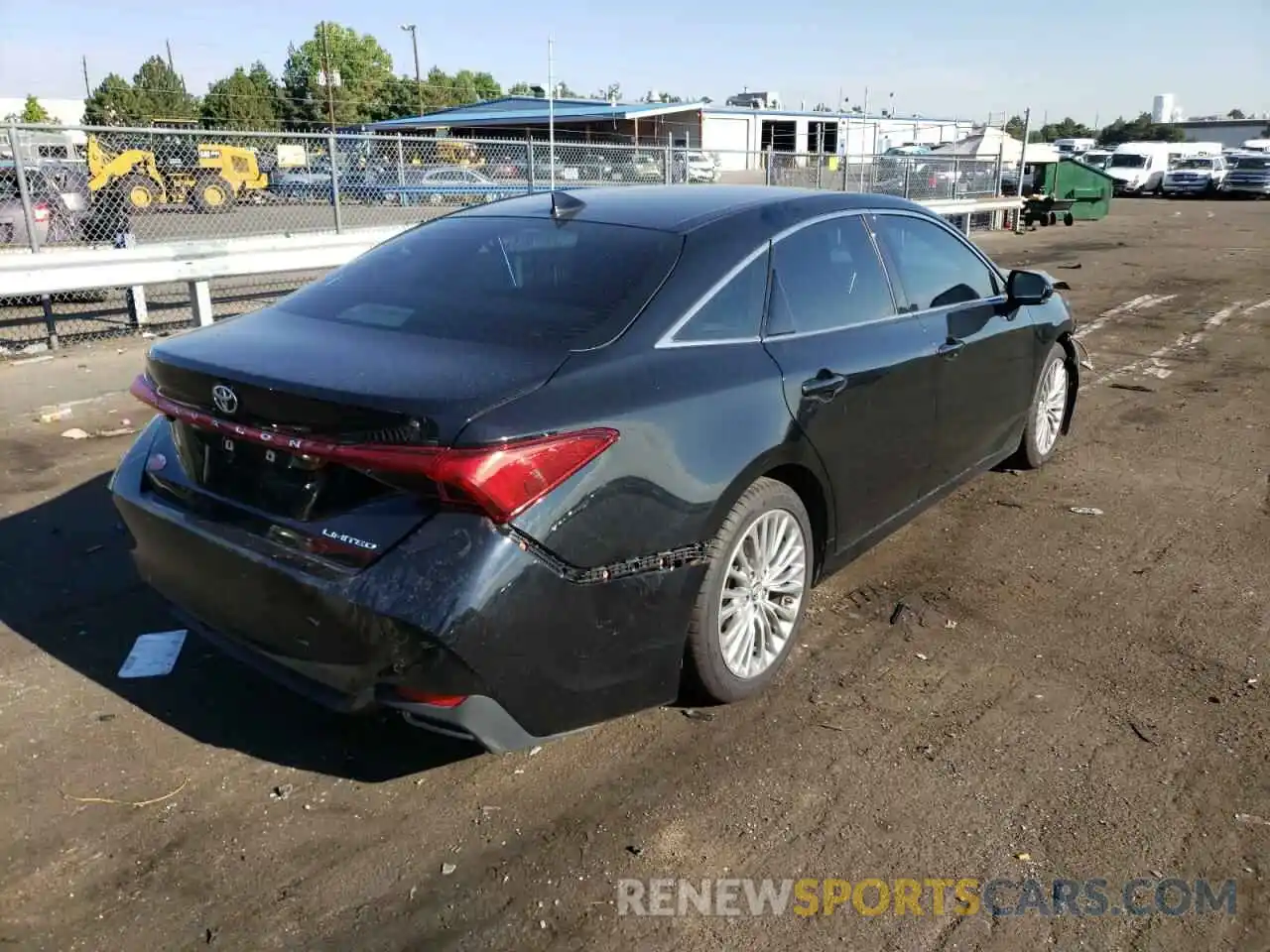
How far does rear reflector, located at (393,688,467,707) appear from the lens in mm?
2471

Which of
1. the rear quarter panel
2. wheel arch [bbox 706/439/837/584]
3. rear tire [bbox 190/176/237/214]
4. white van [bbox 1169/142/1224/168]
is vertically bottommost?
wheel arch [bbox 706/439/837/584]

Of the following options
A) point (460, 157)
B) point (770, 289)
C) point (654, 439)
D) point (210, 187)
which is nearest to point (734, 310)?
point (770, 289)

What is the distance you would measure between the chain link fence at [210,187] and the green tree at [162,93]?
4602 cm

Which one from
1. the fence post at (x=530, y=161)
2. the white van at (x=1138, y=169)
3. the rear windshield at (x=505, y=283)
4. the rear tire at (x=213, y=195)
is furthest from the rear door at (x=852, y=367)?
the white van at (x=1138, y=169)

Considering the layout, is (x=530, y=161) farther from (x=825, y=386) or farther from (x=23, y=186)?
(x=825, y=386)

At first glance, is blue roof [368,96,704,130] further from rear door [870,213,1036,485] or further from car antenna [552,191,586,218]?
car antenna [552,191,586,218]

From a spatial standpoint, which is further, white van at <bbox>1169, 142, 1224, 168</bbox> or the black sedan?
white van at <bbox>1169, 142, 1224, 168</bbox>

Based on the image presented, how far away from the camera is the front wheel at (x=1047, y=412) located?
5.44 meters

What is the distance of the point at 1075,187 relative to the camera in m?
27.3

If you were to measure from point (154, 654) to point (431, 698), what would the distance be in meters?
1.75

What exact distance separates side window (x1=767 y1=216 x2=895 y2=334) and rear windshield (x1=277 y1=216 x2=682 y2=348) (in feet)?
1.50

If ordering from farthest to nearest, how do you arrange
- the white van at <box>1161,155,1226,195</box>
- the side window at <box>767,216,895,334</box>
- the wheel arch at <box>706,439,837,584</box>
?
the white van at <box>1161,155,1226,195</box>, the side window at <box>767,216,895,334</box>, the wheel arch at <box>706,439,837,584</box>

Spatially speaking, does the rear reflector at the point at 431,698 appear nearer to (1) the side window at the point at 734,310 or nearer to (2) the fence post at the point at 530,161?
(1) the side window at the point at 734,310

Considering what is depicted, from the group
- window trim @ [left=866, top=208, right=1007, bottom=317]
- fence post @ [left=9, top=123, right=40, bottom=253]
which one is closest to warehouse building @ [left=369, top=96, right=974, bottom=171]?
fence post @ [left=9, top=123, right=40, bottom=253]
